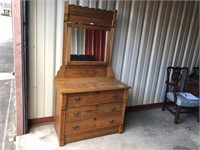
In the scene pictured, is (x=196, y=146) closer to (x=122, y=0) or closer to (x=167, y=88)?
(x=167, y=88)

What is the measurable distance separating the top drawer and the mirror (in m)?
0.54

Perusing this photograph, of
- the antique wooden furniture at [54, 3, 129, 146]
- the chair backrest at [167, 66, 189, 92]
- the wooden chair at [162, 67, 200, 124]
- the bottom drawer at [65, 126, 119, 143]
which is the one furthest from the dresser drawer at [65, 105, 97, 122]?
the chair backrest at [167, 66, 189, 92]

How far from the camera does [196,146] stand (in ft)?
7.41

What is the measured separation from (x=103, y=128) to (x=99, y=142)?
0.19 meters

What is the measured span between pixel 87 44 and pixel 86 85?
57 cm

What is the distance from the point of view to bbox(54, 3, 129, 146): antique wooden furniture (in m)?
2.00

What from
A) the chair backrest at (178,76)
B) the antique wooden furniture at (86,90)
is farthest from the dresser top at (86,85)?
the chair backrest at (178,76)

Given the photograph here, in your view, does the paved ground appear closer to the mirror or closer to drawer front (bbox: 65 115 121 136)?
drawer front (bbox: 65 115 121 136)

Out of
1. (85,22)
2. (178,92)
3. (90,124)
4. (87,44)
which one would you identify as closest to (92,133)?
(90,124)

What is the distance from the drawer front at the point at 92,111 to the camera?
2010mm

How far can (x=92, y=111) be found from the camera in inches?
83.4

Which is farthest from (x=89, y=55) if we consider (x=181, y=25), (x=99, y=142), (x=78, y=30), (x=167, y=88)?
(x=181, y=25)

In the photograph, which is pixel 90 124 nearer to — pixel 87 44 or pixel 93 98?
pixel 93 98

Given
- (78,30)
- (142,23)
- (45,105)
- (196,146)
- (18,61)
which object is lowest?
(196,146)
